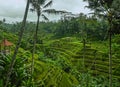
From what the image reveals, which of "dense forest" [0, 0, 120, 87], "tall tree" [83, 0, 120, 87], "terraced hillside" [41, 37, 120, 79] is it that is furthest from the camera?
"terraced hillside" [41, 37, 120, 79]

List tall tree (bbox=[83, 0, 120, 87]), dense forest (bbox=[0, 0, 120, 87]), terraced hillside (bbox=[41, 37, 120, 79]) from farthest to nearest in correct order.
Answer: terraced hillside (bbox=[41, 37, 120, 79]), tall tree (bbox=[83, 0, 120, 87]), dense forest (bbox=[0, 0, 120, 87])

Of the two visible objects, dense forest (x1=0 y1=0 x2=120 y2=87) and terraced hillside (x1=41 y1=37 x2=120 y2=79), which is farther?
terraced hillside (x1=41 y1=37 x2=120 y2=79)

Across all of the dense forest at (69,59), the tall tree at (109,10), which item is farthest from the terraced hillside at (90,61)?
the tall tree at (109,10)

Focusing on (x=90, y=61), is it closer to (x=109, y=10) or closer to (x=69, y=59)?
(x=69, y=59)

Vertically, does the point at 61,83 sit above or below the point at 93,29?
below

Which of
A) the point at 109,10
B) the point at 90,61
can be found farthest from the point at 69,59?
the point at 109,10

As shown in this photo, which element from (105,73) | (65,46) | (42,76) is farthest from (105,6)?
(65,46)

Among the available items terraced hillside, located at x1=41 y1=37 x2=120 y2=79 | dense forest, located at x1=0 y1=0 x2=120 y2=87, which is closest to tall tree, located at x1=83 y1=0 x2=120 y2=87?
dense forest, located at x1=0 y1=0 x2=120 y2=87

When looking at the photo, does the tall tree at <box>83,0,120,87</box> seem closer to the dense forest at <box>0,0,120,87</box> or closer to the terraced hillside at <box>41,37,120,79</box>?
the dense forest at <box>0,0,120,87</box>

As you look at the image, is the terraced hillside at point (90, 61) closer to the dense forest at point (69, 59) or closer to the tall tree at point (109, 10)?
the dense forest at point (69, 59)

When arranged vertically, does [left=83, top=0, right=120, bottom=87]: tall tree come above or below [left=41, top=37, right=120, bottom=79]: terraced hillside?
above

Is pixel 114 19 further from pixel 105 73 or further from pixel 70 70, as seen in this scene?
pixel 105 73

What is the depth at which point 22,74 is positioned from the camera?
2127 centimetres

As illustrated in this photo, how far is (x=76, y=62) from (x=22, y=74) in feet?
141
